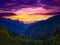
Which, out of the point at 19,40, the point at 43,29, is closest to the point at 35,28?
the point at 43,29

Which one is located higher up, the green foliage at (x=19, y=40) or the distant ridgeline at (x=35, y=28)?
the distant ridgeline at (x=35, y=28)

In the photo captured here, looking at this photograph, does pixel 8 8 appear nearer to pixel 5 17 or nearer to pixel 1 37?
pixel 5 17

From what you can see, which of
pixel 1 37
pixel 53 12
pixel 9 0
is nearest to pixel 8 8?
pixel 9 0

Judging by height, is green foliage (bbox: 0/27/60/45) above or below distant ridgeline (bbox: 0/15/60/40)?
below

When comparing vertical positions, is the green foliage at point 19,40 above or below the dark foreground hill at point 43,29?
below
